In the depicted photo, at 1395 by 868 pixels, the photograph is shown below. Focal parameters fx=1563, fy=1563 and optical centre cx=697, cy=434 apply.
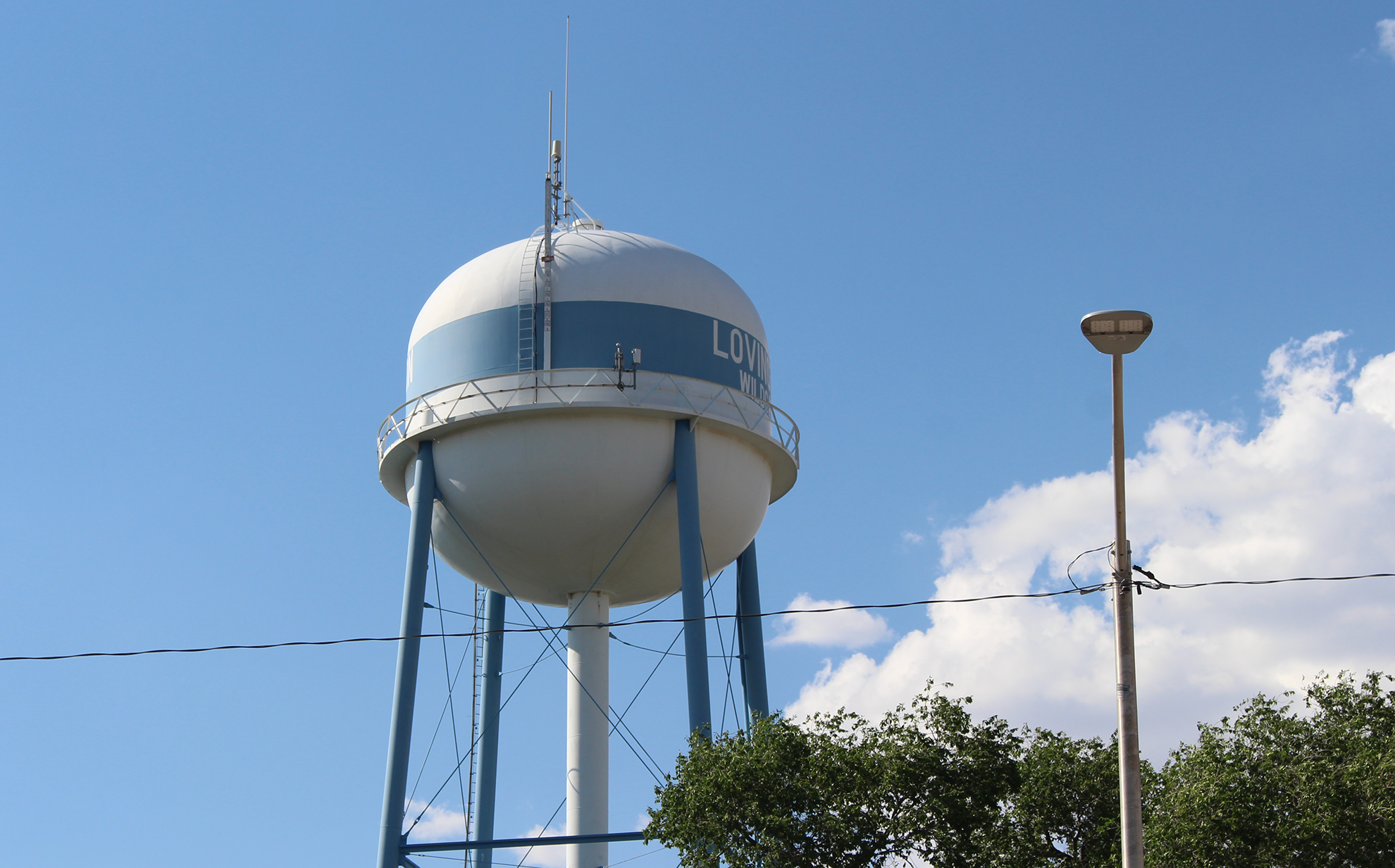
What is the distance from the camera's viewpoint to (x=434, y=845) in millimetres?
21969

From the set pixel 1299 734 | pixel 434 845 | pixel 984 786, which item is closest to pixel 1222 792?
pixel 1299 734

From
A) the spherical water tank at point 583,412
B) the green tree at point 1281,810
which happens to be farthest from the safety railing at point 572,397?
the green tree at point 1281,810

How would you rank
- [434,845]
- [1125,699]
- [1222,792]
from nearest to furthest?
1. [1125,699]
2. [1222,792]
3. [434,845]

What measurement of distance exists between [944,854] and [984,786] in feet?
3.72

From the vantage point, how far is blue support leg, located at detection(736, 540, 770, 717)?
2541cm

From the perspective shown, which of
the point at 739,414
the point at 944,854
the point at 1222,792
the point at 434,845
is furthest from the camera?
the point at 739,414

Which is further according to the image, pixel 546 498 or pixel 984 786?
pixel 546 498

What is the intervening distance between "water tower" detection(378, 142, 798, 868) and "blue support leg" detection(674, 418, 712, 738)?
30mm

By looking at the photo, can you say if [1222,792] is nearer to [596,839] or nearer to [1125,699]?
[1125,699]

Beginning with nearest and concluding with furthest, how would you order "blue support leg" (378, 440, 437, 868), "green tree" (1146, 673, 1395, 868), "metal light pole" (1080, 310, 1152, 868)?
"metal light pole" (1080, 310, 1152, 868), "green tree" (1146, 673, 1395, 868), "blue support leg" (378, 440, 437, 868)

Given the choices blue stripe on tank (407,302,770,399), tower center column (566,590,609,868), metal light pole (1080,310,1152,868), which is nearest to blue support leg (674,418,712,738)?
blue stripe on tank (407,302,770,399)

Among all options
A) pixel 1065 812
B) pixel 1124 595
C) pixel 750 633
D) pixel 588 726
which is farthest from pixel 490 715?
pixel 1124 595

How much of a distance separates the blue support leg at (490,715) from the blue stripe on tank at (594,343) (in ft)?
14.6

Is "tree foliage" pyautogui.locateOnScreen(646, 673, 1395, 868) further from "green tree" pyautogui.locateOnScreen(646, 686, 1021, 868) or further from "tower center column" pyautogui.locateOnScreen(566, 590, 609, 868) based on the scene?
"tower center column" pyautogui.locateOnScreen(566, 590, 609, 868)
